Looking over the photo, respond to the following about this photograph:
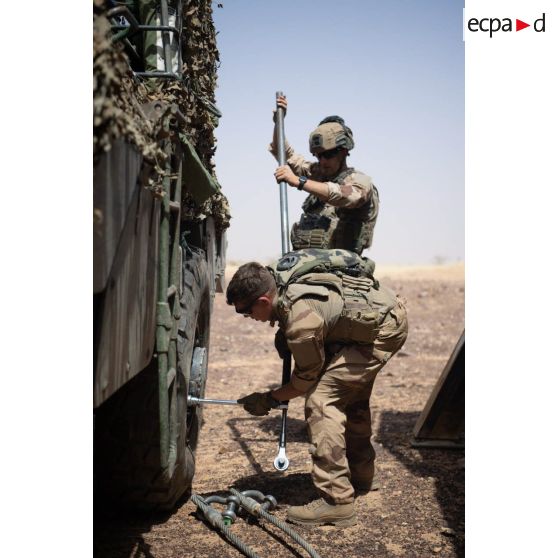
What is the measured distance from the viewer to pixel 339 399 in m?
3.87

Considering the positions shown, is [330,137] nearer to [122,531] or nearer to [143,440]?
[143,440]

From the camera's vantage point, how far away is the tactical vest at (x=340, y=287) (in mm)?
3658

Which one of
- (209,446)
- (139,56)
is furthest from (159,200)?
(209,446)

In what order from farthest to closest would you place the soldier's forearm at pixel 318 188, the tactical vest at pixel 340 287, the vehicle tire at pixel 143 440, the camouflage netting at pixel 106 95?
the soldier's forearm at pixel 318 188 < the tactical vest at pixel 340 287 < the vehicle tire at pixel 143 440 < the camouflage netting at pixel 106 95

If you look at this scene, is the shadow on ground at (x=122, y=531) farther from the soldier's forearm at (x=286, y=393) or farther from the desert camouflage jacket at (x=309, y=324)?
the desert camouflage jacket at (x=309, y=324)

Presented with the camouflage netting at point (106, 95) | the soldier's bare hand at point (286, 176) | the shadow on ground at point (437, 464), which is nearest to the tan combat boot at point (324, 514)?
the shadow on ground at point (437, 464)

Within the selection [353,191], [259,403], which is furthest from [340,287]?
[353,191]

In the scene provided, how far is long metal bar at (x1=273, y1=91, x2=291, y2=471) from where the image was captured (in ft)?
13.7

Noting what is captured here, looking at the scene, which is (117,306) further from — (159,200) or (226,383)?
(226,383)

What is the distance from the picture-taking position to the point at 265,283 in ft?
11.9

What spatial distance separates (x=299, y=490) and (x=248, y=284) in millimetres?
1402

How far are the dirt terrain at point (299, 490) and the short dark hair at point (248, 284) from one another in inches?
44.1

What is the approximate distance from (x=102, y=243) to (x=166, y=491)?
1773 mm

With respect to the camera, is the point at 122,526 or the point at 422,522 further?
the point at 422,522
